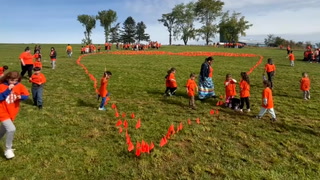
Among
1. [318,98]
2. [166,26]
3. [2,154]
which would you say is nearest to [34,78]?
[2,154]

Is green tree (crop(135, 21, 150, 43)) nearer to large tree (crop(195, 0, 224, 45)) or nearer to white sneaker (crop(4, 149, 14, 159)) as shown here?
large tree (crop(195, 0, 224, 45))

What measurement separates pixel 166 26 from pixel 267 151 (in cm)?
11129

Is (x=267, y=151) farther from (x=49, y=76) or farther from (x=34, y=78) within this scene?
(x=49, y=76)

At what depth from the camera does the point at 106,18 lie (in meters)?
97.7

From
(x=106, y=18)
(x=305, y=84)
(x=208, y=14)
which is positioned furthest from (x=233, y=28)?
(x=305, y=84)

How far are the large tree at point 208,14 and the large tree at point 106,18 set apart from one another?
32152mm

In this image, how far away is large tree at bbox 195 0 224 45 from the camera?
3632 inches

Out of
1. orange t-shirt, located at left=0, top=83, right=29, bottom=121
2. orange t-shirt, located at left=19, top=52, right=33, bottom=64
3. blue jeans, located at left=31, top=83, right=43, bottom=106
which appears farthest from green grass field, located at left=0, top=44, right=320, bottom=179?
orange t-shirt, located at left=19, top=52, right=33, bottom=64

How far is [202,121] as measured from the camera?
8.98 metres

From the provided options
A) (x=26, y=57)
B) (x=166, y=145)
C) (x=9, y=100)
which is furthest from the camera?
(x=26, y=57)

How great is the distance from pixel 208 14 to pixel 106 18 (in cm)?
3867

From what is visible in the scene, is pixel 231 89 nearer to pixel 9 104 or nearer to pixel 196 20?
pixel 9 104

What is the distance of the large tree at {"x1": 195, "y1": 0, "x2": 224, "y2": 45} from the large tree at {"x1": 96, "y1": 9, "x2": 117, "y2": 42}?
105ft

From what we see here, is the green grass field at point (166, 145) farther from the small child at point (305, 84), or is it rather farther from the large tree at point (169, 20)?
the large tree at point (169, 20)
